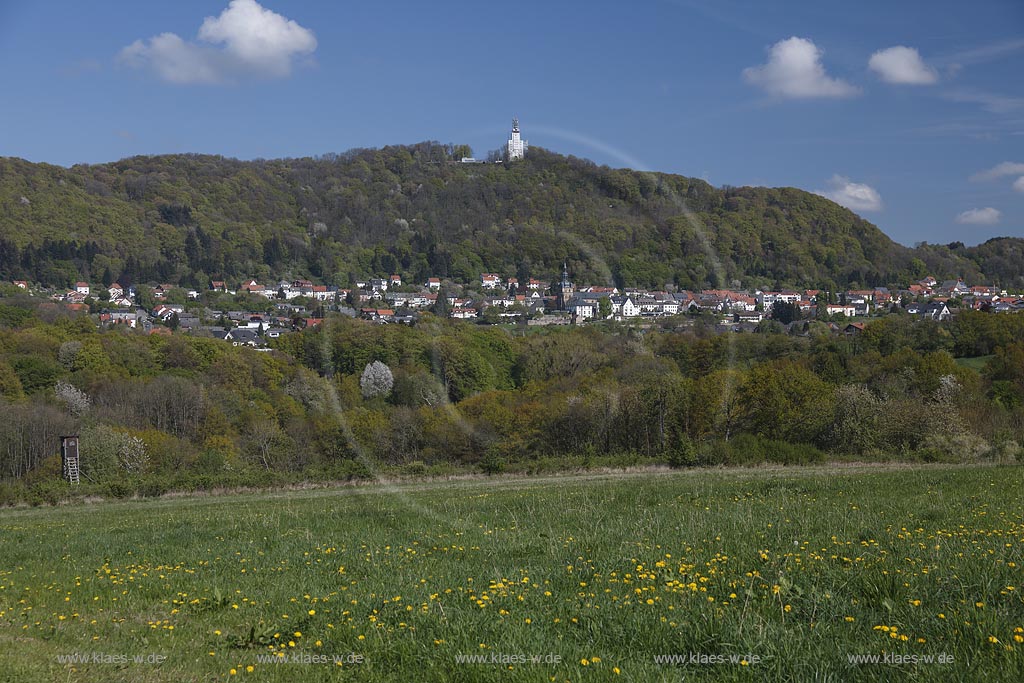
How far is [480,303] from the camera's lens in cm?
7812

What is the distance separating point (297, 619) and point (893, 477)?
1369cm

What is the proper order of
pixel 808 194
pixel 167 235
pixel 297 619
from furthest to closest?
pixel 167 235
pixel 808 194
pixel 297 619

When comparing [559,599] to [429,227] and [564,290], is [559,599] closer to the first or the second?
[564,290]

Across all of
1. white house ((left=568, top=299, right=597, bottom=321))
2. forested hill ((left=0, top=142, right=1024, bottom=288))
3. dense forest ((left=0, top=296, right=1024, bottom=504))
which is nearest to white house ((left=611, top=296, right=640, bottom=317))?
white house ((left=568, top=299, right=597, bottom=321))

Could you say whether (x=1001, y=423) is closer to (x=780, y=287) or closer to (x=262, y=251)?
(x=780, y=287)

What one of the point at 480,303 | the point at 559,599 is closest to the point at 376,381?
the point at 480,303

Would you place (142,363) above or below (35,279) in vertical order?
below

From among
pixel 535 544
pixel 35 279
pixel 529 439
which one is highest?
pixel 35 279

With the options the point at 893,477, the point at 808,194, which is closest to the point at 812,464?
the point at 893,477

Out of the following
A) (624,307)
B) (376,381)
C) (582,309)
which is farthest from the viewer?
(624,307)

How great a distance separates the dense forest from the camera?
34.2m

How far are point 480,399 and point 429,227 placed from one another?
19.4 metres

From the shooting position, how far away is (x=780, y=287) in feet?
294

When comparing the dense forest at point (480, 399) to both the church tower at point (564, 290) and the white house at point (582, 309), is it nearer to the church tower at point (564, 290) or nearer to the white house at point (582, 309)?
the white house at point (582, 309)
